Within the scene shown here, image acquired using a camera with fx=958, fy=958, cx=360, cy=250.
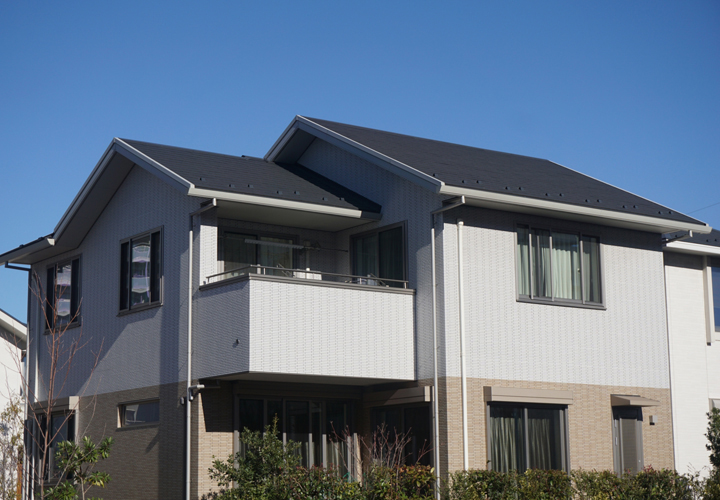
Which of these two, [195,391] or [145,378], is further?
[145,378]

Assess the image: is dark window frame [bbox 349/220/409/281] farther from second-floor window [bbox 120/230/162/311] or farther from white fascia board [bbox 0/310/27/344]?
white fascia board [bbox 0/310/27/344]

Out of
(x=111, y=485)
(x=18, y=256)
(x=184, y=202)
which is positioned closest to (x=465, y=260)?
(x=184, y=202)

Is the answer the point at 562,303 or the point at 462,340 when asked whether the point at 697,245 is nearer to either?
the point at 562,303

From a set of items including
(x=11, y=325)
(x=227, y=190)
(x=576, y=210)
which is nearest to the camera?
(x=227, y=190)

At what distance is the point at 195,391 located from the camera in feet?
56.3

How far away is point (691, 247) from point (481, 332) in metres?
6.84

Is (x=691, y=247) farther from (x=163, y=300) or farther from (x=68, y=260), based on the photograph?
(x=68, y=260)

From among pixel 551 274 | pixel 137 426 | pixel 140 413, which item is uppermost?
pixel 551 274

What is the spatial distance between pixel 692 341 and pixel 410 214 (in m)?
7.86

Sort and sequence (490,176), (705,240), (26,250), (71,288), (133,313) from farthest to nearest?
(26,250)
(705,240)
(71,288)
(133,313)
(490,176)

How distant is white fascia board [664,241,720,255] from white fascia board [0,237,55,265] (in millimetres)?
13766

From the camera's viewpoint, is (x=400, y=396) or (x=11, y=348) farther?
(x=11, y=348)

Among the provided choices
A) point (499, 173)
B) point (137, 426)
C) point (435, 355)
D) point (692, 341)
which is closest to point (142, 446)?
point (137, 426)

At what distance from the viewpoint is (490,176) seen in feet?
61.7
